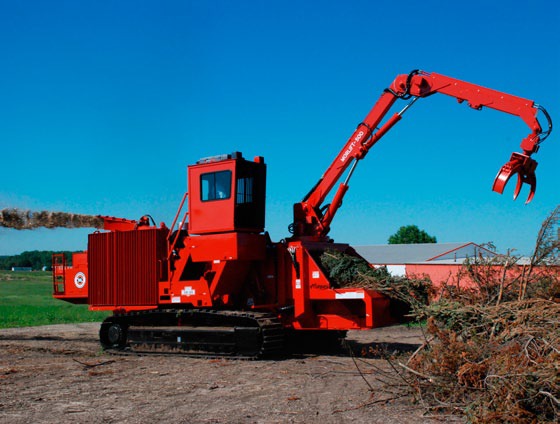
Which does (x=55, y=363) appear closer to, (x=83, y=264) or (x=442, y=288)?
(x=83, y=264)

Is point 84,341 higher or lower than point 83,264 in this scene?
lower

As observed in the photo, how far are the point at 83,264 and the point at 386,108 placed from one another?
9310 millimetres

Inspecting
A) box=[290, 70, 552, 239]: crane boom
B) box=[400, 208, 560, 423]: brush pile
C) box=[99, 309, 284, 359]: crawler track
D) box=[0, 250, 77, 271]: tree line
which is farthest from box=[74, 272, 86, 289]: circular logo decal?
box=[0, 250, 77, 271]: tree line

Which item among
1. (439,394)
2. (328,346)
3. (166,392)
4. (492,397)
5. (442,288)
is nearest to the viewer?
(492,397)

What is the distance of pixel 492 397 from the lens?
27.2 ft

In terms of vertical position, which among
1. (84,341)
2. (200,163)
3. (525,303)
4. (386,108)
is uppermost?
(386,108)

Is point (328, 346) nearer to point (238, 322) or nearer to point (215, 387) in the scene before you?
point (238, 322)

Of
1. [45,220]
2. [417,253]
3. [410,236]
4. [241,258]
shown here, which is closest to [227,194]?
[241,258]

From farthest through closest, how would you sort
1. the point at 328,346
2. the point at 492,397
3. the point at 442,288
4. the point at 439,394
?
the point at 328,346 < the point at 442,288 < the point at 439,394 < the point at 492,397

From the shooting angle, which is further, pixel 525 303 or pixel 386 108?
pixel 386 108

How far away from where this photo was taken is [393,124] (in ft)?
51.8

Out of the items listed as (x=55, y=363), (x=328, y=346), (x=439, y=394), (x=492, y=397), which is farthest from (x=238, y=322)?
(x=492, y=397)

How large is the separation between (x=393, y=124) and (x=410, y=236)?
307 feet

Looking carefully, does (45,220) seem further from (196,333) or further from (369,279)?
(369,279)
